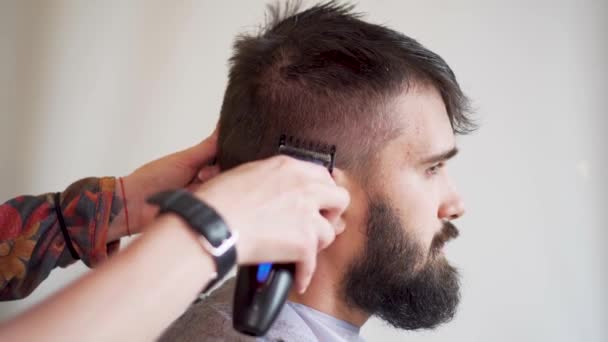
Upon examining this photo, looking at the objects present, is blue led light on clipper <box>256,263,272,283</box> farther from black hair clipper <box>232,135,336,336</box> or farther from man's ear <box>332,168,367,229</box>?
man's ear <box>332,168,367,229</box>

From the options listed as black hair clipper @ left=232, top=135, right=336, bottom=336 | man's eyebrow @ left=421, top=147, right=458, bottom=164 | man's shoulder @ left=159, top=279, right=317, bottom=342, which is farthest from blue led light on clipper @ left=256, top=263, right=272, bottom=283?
man's eyebrow @ left=421, top=147, right=458, bottom=164

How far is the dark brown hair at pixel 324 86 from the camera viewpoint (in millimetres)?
903

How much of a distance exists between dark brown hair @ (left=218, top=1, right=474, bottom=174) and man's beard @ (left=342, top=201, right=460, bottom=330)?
12 centimetres

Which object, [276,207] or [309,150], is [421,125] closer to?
[309,150]

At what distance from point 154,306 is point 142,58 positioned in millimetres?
1046

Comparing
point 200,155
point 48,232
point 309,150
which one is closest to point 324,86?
point 309,150

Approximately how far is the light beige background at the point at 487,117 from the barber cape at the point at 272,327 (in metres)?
Result: 0.54

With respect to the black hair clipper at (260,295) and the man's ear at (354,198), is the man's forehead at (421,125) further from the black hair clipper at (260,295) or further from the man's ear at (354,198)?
the black hair clipper at (260,295)

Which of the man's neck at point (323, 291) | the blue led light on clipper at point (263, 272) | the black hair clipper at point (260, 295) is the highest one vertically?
the blue led light on clipper at point (263, 272)

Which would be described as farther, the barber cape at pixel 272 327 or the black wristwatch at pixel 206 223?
the barber cape at pixel 272 327

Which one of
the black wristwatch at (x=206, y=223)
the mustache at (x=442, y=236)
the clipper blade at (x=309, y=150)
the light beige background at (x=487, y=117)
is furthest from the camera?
the light beige background at (x=487, y=117)

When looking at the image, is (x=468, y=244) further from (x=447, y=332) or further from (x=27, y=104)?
(x=27, y=104)

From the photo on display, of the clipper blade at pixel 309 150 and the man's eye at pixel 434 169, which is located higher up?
the clipper blade at pixel 309 150

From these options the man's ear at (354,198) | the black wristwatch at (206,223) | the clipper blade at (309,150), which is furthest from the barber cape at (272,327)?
the black wristwatch at (206,223)
